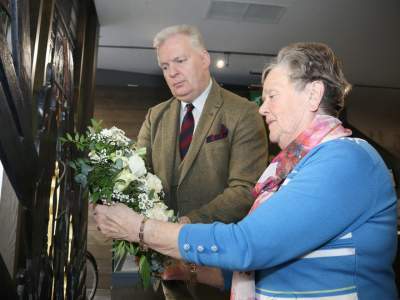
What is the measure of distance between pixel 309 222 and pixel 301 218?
0.9 inches

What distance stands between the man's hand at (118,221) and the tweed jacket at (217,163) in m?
0.74

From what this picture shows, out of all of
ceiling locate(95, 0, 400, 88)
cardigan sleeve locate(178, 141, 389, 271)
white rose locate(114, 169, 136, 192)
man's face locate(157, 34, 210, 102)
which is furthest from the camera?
ceiling locate(95, 0, 400, 88)

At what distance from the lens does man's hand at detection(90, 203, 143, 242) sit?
135 centimetres

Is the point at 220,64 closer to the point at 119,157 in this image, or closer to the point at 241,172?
the point at 241,172

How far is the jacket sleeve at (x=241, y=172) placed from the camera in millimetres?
2146

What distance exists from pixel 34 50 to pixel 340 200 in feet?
5.79

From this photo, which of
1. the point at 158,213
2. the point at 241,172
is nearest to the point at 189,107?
the point at 241,172

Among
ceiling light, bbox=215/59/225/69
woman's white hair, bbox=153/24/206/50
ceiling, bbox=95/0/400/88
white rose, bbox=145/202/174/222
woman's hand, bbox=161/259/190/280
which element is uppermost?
ceiling, bbox=95/0/400/88

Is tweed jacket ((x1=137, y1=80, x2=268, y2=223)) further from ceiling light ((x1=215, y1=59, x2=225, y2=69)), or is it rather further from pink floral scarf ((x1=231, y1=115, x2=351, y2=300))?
ceiling light ((x1=215, y1=59, x2=225, y2=69))

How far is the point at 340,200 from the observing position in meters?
1.12

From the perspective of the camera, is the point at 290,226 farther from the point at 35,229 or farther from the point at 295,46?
the point at 35,229

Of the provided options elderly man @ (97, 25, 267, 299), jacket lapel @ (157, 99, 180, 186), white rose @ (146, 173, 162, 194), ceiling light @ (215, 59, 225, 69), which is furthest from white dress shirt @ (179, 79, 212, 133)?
ceiling light @ (215, 59, 225, 69)

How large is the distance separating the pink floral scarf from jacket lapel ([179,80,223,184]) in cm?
84

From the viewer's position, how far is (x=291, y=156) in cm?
135
